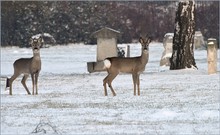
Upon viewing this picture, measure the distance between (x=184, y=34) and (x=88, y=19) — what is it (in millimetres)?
37232

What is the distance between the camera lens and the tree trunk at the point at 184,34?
24.4 metres

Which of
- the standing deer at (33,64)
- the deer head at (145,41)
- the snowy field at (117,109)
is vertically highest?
the deer head at (145,41)

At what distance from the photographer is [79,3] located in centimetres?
6134

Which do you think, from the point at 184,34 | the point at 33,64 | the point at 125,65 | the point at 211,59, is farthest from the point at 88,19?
the point at 125,65

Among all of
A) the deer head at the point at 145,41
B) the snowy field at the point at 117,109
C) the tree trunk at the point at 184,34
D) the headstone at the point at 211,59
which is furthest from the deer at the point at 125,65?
the tree trunk at the point at 184,34

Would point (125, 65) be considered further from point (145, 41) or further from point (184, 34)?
point (184, 34)

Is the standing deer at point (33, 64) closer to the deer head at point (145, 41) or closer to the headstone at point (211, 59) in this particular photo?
the deer head at point (145, 41)

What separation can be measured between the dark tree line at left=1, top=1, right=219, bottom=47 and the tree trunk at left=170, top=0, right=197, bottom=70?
112 ft

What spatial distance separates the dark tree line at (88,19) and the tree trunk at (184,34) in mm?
34068

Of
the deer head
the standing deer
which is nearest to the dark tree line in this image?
the standing deer

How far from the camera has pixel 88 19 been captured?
61.4 meters

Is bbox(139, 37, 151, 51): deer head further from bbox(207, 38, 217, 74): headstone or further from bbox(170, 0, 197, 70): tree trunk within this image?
bbox(170, 0, 197, 70): tree trunk

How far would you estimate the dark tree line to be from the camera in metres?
59.6

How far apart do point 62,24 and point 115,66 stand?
44.9m
